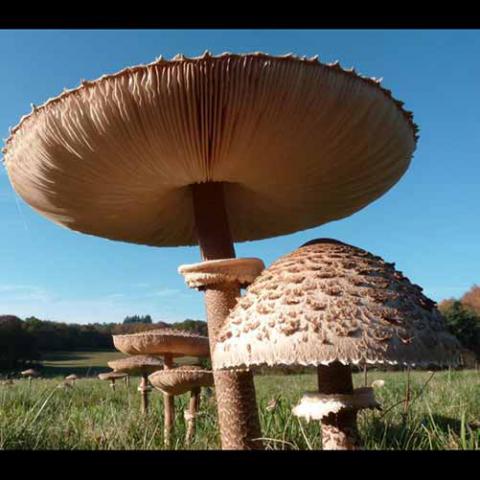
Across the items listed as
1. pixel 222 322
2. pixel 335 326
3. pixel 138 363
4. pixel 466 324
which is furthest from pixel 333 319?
pixel 466 324

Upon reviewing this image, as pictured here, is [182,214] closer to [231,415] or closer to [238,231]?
[238,231]

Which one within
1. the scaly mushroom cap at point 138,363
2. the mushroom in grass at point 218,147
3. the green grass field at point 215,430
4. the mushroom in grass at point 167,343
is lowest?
the green grass field at point 215,430

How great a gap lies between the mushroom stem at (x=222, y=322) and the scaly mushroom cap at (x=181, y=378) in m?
0.68

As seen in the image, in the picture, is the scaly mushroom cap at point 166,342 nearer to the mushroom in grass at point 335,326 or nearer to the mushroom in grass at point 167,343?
the mushroom in grass at point 167,343

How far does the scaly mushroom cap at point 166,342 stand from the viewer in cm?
419

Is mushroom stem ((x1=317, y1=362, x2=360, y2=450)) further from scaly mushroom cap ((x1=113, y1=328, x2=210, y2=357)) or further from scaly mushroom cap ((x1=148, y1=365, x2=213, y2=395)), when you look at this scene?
scaly mushroom cap ((x1=113, y1=328, x2=210, y2=357))

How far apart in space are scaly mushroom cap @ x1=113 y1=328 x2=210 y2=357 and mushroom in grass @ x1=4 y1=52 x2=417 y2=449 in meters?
1.09

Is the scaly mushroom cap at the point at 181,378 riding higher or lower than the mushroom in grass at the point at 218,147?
lower

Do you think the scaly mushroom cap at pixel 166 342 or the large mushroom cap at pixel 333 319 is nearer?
the large mushroom cap at pixel 333 319

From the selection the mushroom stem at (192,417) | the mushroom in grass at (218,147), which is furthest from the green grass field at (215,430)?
the mushroom in grass at (218,147)
